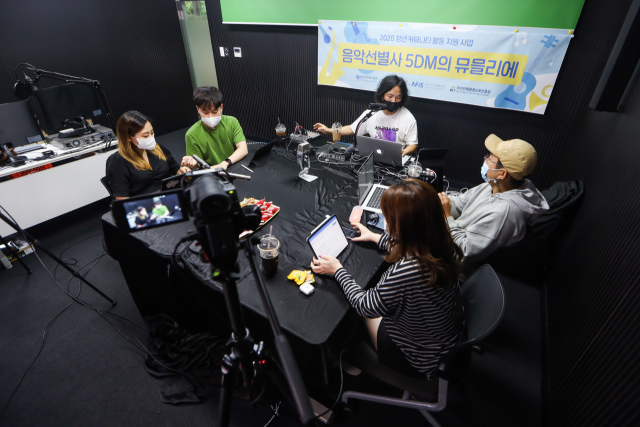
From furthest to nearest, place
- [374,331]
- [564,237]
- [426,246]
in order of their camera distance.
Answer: [564,237], [374,331], [426,246]

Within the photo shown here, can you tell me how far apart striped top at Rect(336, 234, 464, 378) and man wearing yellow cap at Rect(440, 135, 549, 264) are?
1.60ft

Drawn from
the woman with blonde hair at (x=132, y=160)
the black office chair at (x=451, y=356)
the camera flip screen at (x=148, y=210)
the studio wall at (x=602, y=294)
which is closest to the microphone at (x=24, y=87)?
the woman with blonde hair at (x=132, y=160)

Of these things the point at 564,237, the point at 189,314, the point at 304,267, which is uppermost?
the point at 304,267

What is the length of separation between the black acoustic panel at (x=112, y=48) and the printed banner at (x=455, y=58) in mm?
2945

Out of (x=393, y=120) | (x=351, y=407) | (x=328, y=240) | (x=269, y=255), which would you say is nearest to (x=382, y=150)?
(x=393, y=120)

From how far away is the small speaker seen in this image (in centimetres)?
173

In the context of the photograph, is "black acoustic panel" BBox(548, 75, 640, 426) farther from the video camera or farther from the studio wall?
the video camera

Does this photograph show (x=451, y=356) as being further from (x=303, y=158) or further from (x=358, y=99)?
(x=358, y=99)

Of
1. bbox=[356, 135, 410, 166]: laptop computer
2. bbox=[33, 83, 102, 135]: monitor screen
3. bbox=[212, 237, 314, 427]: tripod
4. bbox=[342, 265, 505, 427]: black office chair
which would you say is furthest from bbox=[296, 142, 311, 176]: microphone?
bbox=[33, 83, 102, 135]: monitor screen

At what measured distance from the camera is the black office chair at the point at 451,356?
1.08 metres

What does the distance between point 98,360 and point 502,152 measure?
2651 mm

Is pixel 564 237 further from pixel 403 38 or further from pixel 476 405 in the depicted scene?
pixel 403 38

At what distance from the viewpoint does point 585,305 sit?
147cm

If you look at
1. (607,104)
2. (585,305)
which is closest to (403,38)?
(607,104)
